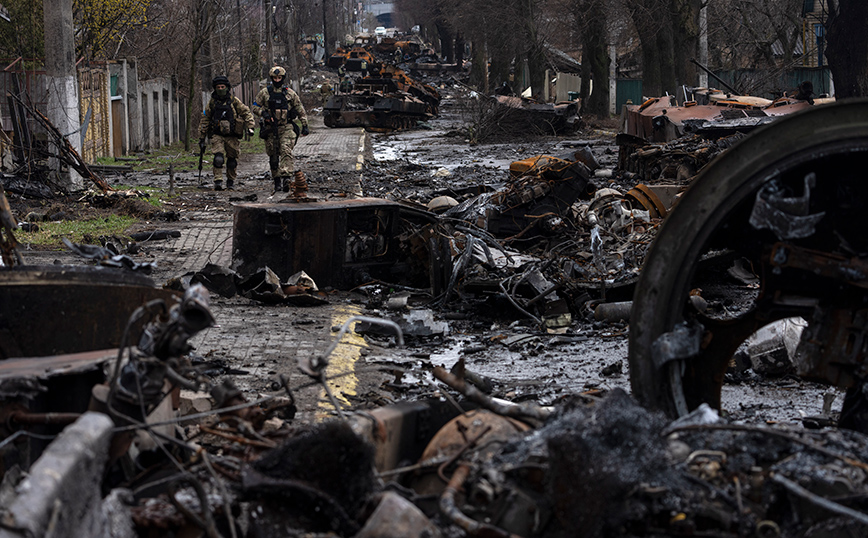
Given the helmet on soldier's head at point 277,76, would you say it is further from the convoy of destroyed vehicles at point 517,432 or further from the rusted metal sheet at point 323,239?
the convoy of destroyed vehicles at point 517,432

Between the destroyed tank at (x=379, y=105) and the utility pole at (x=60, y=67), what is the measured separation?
1966 cm

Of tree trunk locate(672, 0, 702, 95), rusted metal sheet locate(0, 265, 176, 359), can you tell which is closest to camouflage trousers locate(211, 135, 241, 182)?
rusted metal sheet locate(0, 265, 176, 359)

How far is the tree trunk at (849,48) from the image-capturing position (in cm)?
1523

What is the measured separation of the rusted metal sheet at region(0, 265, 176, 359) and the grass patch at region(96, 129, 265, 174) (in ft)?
54.1

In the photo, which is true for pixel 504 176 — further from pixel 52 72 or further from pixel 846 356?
pixel 846 356

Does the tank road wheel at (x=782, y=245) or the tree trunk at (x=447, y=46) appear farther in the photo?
the tree trunk at (x=447, y=46)

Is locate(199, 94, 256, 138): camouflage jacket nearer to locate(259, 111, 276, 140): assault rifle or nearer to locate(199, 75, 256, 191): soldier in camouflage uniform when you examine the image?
locate(199, 75, 256, 191): soldier in camouflage uniform

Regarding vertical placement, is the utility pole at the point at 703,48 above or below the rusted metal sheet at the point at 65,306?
above

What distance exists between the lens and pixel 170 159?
926 inches

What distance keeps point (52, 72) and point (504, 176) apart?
31.6 ft

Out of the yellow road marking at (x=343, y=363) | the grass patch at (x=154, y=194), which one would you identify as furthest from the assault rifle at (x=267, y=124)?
the yellow road marking at (x=343, y=363)

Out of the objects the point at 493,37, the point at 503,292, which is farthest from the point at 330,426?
the point at 493,37

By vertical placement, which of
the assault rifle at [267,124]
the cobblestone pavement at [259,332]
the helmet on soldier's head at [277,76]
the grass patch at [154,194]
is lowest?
the cobblestone pavement at [259,332]

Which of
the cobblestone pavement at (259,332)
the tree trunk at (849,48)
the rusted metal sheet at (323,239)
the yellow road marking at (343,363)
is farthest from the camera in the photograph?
the tree trunk at (849,48)
